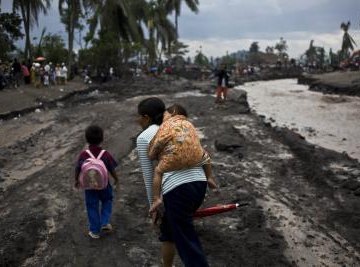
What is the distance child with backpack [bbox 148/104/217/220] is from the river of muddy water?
7.95 m

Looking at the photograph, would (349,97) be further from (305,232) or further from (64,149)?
(305,232)

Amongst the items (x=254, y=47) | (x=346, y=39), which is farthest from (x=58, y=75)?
(x=254, y=47)

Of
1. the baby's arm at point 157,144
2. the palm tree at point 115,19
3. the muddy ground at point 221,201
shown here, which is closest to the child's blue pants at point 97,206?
the muddy ground at point 221,201

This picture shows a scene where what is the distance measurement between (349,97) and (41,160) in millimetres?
18743

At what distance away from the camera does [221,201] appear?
703 cm

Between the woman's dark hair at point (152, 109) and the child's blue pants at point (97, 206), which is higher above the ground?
the woman's dark hair at point (152, 109)

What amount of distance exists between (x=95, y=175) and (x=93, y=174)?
0.02 metres

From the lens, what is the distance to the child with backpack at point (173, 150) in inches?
148

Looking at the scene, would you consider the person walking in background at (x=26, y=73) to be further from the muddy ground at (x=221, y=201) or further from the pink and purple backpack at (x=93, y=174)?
the pink and purple backpack at (x=93, y=174)

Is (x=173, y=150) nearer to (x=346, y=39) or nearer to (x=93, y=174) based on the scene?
(x=93, y=174)

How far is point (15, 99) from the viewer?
1941cm

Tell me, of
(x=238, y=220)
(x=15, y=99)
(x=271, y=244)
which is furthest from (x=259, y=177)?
(x=15, y=99)

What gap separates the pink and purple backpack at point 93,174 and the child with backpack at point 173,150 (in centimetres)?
146

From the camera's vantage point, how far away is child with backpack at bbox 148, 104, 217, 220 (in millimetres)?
3752
